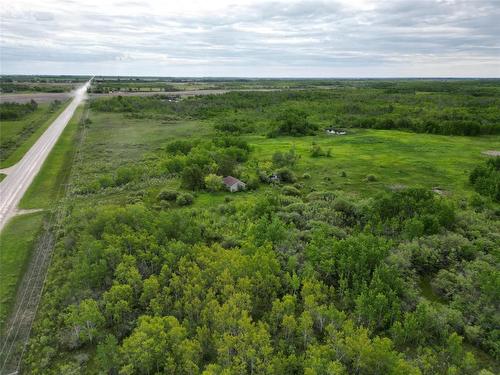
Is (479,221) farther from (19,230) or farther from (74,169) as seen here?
(74,169)

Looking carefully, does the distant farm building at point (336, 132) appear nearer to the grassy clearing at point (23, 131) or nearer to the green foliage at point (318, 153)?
the green foliage at point (318, 153)

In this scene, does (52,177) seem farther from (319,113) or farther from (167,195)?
(319,113)

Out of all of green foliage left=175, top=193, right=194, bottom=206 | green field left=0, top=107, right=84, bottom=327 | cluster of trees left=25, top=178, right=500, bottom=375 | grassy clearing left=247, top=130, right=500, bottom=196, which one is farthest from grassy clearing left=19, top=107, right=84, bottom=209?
grassy clearing left=247, top=130, right=500, bottom=196

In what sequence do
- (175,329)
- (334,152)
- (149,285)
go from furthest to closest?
(334,152) < (149,285) < (175,329)

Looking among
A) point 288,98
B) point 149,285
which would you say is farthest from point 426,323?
point 288,98

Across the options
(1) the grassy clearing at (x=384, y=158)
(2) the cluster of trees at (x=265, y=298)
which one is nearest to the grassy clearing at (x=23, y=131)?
(2) the cluster of trees at (x=265, y=298)

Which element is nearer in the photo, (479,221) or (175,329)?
(175,329)
